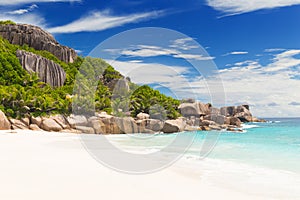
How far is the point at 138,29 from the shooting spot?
9305mm

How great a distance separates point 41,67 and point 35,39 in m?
16.0

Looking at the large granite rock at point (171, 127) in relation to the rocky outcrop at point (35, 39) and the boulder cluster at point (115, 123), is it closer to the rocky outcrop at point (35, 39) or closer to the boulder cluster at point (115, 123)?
the boulder cluster at point (115, 123)

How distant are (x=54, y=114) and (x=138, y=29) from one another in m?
19.1

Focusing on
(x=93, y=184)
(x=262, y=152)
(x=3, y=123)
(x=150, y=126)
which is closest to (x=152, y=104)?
(x=150, y=126)

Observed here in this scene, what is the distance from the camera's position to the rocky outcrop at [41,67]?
120ft

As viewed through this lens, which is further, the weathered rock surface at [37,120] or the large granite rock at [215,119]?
the large granite rock at [215,119]

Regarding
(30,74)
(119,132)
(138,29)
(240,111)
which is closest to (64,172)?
(138,29)

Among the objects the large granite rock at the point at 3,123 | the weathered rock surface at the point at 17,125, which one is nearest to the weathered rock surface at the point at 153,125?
the weathered rock surface at the point at 17,125

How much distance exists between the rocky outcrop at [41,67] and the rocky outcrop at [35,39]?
13017 millimetres

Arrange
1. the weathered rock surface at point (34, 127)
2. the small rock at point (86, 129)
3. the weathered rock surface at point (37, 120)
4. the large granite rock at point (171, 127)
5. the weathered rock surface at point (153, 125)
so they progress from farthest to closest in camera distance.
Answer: the weathered rock surface at point (153, 125) → the large granite rock at point (171, 127) → the small rock at point (86, 129) → the weathered rock surface at point (37, 120) → the weathered rock surface at point (34, 127)

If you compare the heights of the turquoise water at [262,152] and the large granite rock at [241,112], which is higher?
the large granite rock at [241,112]

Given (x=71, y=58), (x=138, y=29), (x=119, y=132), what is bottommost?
(x=119, y=132)

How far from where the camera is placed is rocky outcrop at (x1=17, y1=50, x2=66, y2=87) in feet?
120

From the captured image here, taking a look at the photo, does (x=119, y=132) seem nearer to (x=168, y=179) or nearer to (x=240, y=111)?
(x=168, y=179)
